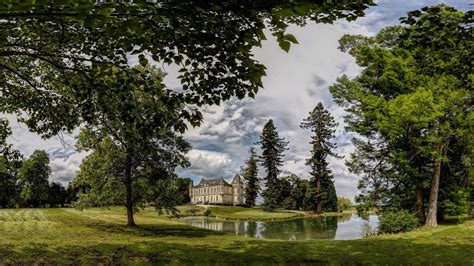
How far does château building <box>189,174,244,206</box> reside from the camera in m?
131

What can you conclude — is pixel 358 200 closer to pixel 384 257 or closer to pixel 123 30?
pixel 384 257

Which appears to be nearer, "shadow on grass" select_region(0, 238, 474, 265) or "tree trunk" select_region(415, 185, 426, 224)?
"shadow on grass" select_region(0, 238, 474, 265)

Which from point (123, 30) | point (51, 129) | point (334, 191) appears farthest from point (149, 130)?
point (334, 191)

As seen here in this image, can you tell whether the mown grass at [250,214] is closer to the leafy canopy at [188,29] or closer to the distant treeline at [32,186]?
the distant treeline at [32,186]

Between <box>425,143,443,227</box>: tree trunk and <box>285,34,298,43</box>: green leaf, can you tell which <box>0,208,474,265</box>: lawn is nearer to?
<box>425,143,443,227</box>: tree trunk

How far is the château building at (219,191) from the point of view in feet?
428

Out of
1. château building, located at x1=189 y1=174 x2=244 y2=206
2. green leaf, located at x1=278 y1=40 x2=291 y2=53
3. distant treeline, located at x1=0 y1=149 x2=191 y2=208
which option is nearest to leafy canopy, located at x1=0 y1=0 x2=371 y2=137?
green leaf, located at x1=278 y1=40 x2=291 y2=53

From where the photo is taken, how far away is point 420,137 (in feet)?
82.5

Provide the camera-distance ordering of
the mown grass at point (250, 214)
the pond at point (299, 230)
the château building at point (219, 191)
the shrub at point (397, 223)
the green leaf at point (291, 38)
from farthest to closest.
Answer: the château building at point (219, 191) → the mown grass at point (250, 214) → the pond at point (299, 230) → the shrub at point (397, 223) → the green leaf at point (291, 38)

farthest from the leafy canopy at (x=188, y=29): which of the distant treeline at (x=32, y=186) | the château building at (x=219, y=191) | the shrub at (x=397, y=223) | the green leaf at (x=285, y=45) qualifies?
the château building at (x=219, y=191)

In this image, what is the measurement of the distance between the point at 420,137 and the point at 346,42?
29.2ft

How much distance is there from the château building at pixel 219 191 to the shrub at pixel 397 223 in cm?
10629

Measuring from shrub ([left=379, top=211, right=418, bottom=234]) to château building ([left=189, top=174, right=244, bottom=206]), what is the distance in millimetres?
106293

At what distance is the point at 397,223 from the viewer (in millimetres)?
23172
